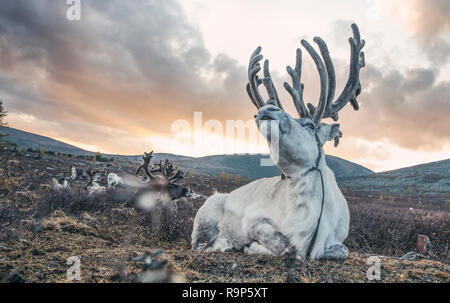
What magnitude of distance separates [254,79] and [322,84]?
1046mm

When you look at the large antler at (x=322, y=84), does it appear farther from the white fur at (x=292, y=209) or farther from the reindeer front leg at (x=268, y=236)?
the reindeer front leg at (x=268, y=236)

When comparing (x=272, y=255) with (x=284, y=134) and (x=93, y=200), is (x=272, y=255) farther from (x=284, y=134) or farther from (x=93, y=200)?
(x=93, y=200)

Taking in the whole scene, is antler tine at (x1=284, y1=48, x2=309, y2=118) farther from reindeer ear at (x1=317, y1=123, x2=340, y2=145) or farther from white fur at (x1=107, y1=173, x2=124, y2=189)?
white fur at (x1=107, y1=173, x2=124, y2=189)

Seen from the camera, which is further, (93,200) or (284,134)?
(93,200)

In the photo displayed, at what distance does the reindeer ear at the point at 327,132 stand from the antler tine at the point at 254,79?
114cm

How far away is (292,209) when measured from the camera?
3451 mm

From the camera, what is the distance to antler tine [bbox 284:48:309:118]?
416 cm

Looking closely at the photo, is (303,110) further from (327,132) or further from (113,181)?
(113,181)

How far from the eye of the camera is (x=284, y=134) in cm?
313

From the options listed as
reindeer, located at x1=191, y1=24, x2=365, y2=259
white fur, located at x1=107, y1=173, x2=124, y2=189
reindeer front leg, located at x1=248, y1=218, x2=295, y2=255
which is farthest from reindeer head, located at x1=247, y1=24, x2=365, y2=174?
white fur, located at x1=107, y1=173, x2=124, y2=189
